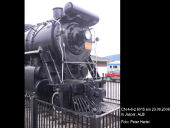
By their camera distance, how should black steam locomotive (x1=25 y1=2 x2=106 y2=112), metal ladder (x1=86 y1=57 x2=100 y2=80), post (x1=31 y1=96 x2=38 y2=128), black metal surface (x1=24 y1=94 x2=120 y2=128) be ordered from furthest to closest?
metal ladder (x1=86 y1=57 x2=100 y2=80), black steam locomotive (x1=25 y1=2 x2=106 y2=112), post (x1=31 y1=96 x2=38 y2=128), black metal surface (x1=24 y1=94 x2=120 y2=128)

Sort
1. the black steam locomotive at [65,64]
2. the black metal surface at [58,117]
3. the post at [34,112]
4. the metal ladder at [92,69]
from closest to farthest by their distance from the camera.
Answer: the black metal surface at [58,117], the post at [34,112], the black steam locomotive at [65,64], the metal ladder at [92,69]

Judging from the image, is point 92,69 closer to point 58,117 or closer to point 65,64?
point 65,64

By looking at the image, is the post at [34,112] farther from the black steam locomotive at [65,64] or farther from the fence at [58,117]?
the black steam locomotive at [65,64]

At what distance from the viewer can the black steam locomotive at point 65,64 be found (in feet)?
16.3

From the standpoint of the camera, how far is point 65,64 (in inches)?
229

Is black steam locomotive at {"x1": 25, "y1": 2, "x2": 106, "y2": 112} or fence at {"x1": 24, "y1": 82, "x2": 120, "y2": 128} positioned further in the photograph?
black steam locomotive at {"x1": 25, "y1": 2, "x2": 106, "y2": 112}

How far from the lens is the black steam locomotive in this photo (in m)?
4.96

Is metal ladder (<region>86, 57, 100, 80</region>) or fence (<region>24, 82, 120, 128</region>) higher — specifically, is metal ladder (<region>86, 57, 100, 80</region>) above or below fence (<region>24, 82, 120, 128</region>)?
above

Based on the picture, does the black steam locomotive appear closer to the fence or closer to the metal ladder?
the metal ladder

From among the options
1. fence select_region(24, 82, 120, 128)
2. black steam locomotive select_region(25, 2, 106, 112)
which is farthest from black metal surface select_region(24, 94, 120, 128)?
black steam locomotive select_region(25, 2, 106, 112)

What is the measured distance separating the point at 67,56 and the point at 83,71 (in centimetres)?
117

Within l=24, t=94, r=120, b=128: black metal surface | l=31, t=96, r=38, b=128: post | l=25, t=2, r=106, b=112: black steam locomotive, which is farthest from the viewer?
l=25, t=2, r=106, b=112: black steam locomotive

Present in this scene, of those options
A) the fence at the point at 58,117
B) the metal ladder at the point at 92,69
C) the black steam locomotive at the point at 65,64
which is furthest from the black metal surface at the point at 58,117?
the metal ladder at the point at 92,69

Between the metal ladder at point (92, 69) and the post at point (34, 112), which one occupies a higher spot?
the metal ladder at point (92, 69)
